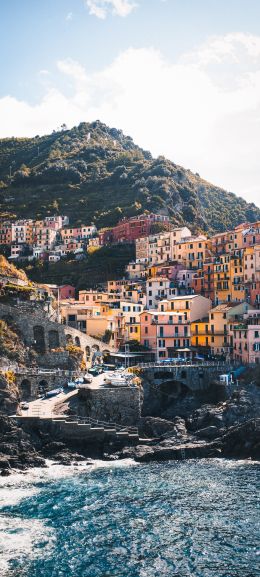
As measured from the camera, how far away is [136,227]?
145 metres

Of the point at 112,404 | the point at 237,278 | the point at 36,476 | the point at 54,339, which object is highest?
Result: the point at 237,278

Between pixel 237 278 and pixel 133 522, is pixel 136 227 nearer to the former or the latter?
pixel 237 278

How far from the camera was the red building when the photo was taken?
14450cm

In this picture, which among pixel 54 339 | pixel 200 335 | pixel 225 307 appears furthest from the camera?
pixel 225 307

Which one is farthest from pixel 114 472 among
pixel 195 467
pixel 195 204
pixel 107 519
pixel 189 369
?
pixel 195 204

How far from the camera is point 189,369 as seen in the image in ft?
265

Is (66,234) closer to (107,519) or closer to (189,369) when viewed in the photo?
(189,369)

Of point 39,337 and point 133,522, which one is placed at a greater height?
point 39,337

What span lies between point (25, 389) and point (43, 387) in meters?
2.56

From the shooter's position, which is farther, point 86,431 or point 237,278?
point 237,278

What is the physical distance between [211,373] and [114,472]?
29.2 metres

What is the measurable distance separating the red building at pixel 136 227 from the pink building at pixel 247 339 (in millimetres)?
59797

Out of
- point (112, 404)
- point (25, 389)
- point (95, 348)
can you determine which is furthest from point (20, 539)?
point (95, 348)

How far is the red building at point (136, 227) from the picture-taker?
144500mm
